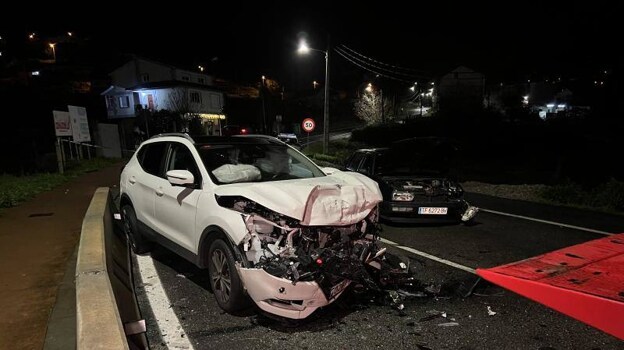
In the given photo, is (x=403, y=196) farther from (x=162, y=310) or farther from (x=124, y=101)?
(x=124, y=101)

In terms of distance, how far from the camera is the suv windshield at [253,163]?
464 centimetres

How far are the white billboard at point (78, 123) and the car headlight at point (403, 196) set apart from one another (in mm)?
14098

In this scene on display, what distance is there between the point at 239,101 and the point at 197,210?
61996 millimetres

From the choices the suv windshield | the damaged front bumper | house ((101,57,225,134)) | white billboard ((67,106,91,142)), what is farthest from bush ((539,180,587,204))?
house ((101,57,225,134))

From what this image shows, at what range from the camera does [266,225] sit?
3770 millimetres

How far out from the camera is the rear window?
218 inches

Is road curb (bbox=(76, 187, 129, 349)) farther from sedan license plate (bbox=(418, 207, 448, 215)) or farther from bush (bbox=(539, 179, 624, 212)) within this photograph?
bush (bbox=(539, 179, 624, 212))

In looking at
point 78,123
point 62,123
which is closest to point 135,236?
point 62,123

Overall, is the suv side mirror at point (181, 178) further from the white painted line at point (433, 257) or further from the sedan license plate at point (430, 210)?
the sedan license plate at point (430, 210)

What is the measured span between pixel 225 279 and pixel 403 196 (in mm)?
4200

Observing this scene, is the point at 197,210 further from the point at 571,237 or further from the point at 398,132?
the point at 398,132

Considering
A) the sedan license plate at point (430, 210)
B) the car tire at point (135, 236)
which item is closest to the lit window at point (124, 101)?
the car tire at point (135, 236)

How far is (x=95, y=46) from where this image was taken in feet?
219

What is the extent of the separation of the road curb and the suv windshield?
148 centimetres
